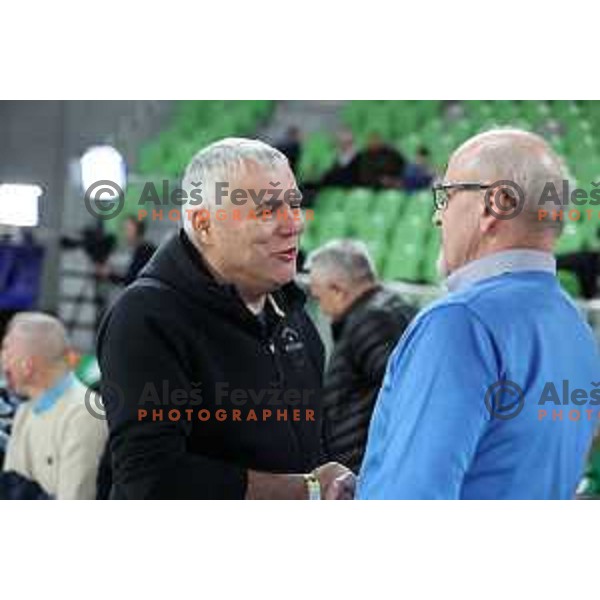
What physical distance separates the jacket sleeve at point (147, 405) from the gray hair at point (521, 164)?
554mm

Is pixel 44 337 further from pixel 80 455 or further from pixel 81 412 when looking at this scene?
pixel 80 455

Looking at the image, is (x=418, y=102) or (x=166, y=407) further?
(x=418, y=102)

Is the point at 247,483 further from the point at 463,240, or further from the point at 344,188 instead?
the point at 344,188

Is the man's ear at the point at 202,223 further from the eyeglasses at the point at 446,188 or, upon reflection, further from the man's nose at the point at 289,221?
the eyeglasses at the point at 446,188

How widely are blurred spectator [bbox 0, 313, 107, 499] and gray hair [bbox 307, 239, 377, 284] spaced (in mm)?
797

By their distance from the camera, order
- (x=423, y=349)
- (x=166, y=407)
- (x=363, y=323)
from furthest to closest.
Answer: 1. (x=363, y=323)
2. (x=166, y=407)
3. (x=423, y=349)

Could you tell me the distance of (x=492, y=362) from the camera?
4.94ft

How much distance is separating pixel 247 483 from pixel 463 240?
0.55 metres

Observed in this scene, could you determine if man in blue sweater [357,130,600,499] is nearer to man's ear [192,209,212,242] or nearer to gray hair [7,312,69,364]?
man's ear [192,209,212,242]

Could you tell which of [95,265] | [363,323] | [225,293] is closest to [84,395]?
[363,323]

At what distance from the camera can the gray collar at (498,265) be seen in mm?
1593

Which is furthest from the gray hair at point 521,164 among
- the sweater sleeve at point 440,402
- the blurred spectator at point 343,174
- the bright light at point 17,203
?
the blurred spectator at point 343,174
